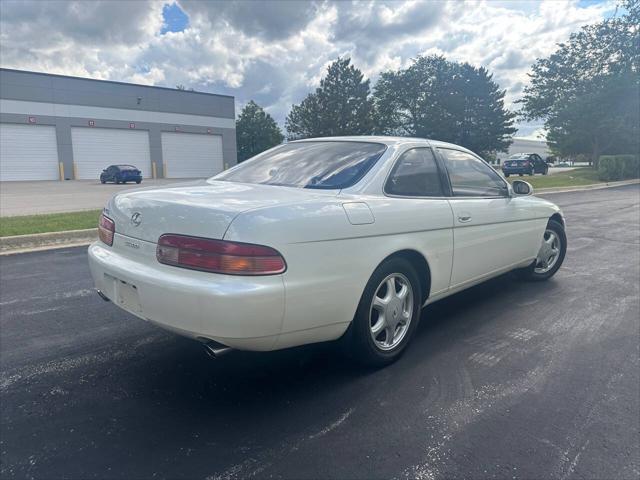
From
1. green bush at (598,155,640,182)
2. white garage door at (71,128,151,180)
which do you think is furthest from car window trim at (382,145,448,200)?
white garage door at (71,128,151,180)

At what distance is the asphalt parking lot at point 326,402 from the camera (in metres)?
2.23

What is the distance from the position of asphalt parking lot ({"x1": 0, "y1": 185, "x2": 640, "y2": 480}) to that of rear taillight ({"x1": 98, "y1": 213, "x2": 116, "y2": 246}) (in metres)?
0.86

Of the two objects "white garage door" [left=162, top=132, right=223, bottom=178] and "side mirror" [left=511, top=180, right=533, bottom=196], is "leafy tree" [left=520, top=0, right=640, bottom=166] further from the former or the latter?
"side mirror" [left=511, top=180, right=533, bottom=196]

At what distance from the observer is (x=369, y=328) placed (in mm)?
2955

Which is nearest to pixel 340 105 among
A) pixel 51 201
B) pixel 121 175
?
pixel 121 175

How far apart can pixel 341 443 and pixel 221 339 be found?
81 centimetres

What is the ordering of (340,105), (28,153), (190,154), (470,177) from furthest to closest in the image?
(340,105) < (190,154) < (28,153) < (470,177)

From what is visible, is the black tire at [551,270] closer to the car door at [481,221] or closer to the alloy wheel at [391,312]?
the car door at [481,221]

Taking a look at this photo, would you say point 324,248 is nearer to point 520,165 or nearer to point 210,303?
point 210,303

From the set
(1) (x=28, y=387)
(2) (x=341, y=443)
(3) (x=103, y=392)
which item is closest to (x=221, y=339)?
(2) (x=341, y=443)

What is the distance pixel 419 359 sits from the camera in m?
3.33

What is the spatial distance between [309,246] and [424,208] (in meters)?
1.16

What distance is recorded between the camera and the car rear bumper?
2330 millimetres

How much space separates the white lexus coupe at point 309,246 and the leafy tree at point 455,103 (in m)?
49.4
